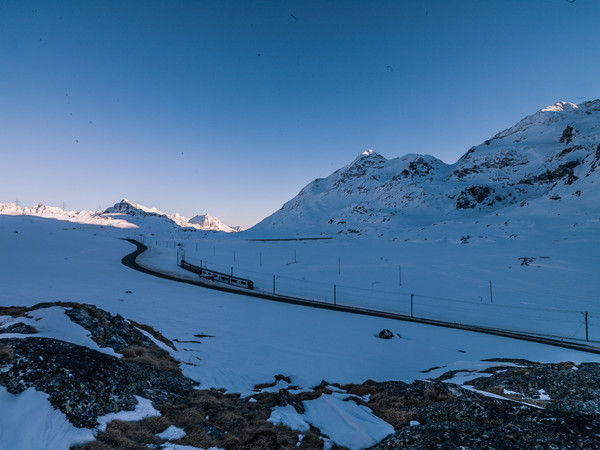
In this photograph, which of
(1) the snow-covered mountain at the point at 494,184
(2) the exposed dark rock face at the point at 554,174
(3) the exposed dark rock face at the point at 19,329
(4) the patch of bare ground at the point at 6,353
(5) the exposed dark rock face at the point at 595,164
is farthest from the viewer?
(2) the exposed dark rock face at the point at 554,174

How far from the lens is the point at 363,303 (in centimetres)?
4009

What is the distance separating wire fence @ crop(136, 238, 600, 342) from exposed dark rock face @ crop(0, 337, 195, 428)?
98.4 feet

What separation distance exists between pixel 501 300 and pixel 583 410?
33537 mm

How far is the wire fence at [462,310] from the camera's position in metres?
27.8

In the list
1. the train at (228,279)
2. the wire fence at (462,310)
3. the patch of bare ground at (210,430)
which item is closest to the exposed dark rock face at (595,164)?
the wire fence at (462,310)

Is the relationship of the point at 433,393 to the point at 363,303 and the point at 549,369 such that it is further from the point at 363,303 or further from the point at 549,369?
the point at 363,303

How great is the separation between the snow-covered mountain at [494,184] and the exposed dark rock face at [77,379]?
10025 cm

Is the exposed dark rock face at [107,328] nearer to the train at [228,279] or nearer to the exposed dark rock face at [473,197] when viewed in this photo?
the train at [228,279]

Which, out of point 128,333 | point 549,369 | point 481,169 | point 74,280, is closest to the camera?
point 549,369

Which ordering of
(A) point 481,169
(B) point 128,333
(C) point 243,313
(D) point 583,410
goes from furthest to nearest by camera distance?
1. (A) point 481,169
2. (C) point 243,313
3. (B) point 128,333
4. (D) point 583,410

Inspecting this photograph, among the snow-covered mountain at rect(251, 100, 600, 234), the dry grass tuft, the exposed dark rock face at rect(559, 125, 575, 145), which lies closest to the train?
the dry grass tuft

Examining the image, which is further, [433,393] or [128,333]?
[128,333]

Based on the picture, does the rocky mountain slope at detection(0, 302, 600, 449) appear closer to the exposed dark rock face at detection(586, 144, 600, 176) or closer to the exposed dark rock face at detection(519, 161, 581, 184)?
the exposed dark rock face at detection(586, 144, 600, 176)

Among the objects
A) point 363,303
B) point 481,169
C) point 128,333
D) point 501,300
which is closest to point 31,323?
point 128,333
